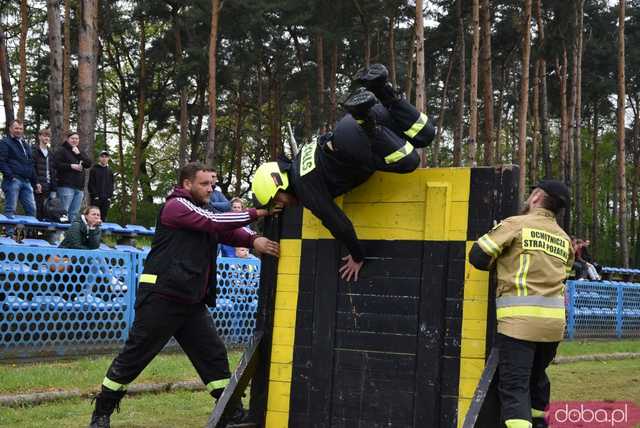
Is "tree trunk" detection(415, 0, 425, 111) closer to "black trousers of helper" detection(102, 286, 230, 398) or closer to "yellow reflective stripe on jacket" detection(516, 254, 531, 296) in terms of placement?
"black trousers of helper" detection(102, 286, 230, 398)

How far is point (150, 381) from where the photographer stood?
762cm

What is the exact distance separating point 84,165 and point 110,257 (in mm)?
3960

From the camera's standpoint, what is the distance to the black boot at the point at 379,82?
4703 millimetres

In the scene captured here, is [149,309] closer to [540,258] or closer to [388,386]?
[388,386]

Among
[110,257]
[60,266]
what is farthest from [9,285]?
[110,257]

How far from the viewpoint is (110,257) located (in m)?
9.54

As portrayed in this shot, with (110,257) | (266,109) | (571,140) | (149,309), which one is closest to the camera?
(149,309)

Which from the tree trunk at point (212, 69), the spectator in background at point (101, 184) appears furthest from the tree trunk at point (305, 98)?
the spectator in background at point (101, 184)

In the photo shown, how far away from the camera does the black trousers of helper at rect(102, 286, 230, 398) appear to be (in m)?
5.33

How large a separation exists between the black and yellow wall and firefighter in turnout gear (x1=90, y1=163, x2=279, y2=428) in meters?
0.34

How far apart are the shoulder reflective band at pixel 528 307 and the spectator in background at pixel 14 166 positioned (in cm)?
961

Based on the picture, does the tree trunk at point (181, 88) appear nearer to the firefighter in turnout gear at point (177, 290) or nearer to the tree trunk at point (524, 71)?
the tree trunk at point (524, 71)

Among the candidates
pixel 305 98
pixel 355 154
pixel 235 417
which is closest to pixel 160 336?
pixel 235 417

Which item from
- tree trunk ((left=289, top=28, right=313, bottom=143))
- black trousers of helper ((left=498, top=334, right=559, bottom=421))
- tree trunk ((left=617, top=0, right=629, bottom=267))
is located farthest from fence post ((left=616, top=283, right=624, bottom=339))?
tree trunk ((left=289, top=28, right=313, bottom=143))
